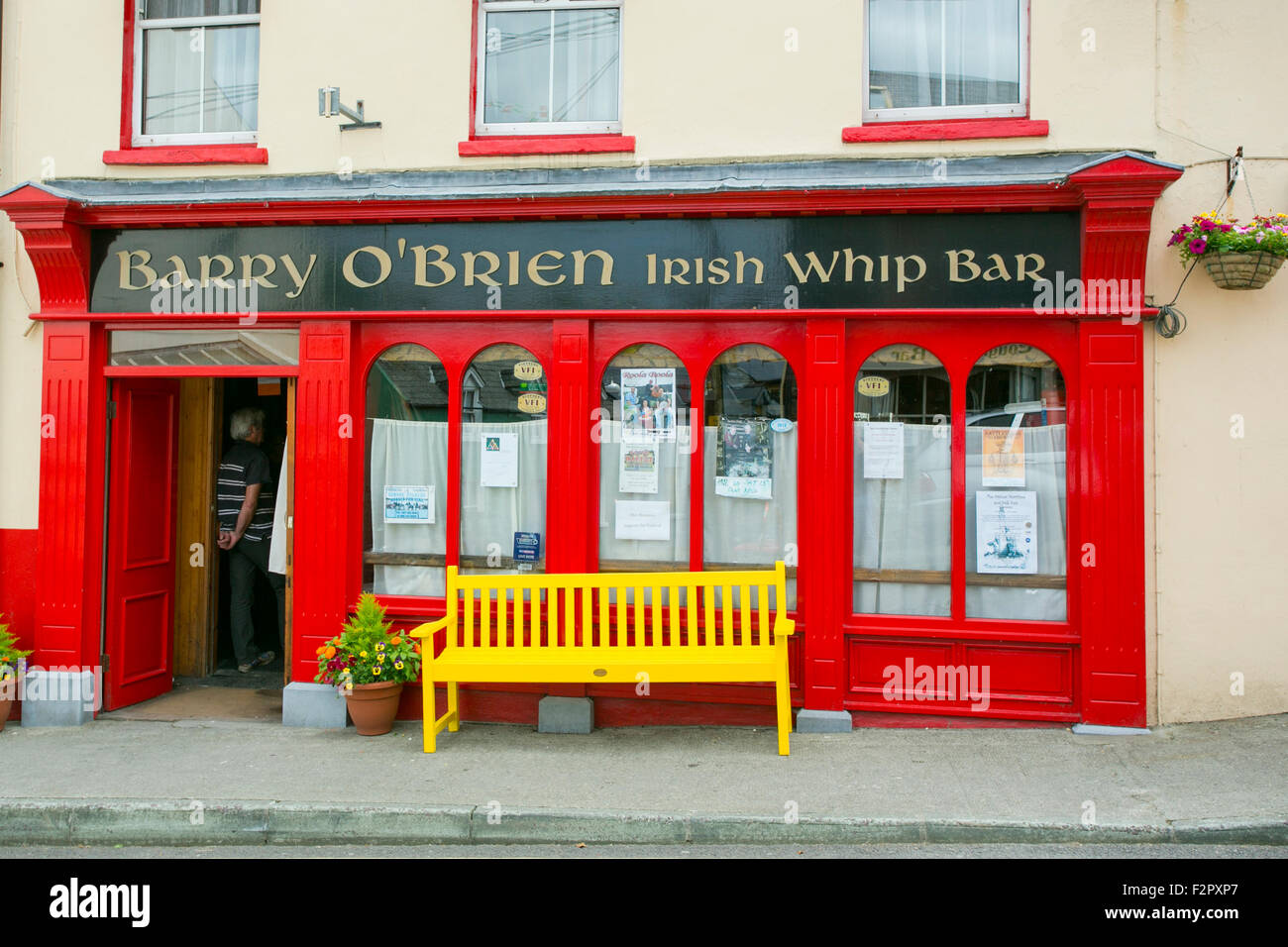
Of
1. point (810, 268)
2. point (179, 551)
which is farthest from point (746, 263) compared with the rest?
point (179, 551)

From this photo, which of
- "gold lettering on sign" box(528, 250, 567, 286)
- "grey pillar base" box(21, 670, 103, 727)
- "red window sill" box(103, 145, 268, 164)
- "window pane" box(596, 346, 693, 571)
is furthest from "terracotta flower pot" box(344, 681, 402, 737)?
"red window sill" box(103, 145, 268, 164)

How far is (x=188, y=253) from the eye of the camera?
7.44 metres

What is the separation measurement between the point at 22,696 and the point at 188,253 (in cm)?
354

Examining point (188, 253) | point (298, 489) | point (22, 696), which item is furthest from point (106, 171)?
point (22, 696)

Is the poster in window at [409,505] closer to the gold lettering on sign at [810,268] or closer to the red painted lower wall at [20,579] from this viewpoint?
the red painted lower wall at [20,579]

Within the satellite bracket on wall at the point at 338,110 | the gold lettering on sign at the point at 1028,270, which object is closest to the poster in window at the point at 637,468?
the gold lettering on sign at the point at 1028,270

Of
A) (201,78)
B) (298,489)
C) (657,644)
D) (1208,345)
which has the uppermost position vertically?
(201,78)

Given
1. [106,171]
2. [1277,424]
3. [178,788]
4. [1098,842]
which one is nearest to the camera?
[1098,842]

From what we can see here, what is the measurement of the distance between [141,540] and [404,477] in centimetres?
237

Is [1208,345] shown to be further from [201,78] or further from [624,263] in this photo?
[201,78]

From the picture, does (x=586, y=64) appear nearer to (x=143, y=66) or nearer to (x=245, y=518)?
(x=143, y=66)

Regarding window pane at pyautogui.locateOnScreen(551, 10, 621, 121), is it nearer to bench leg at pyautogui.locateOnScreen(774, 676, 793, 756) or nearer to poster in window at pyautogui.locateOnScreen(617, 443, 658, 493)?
poster in window at pyautogui.locateOnScreen(617, 443, 658, 493)

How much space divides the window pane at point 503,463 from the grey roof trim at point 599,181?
1218 mm

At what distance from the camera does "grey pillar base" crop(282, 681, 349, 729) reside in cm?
717
